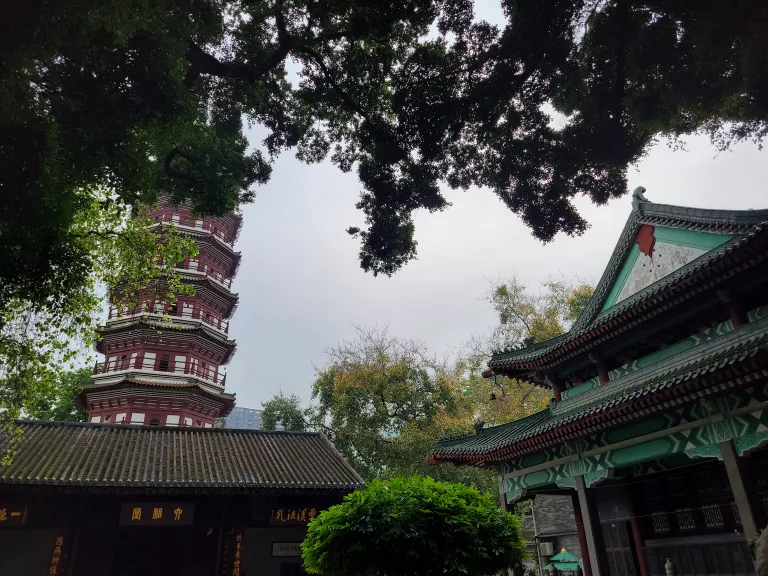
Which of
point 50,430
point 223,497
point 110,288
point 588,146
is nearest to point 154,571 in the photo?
point 223,497

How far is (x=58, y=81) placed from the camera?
18.4 ft

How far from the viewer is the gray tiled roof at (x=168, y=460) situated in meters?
11.2

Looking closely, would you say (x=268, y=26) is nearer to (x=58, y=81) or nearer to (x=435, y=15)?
(x=435, y=15)

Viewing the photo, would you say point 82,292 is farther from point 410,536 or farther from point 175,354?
point 175,354

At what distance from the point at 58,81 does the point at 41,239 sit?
1.83 meters

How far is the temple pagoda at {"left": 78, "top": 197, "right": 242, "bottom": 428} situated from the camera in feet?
67.0

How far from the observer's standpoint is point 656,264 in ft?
31.6

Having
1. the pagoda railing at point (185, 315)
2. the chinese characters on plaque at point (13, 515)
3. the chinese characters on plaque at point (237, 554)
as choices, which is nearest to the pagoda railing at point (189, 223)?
the pagoda railing at point (185, 315)

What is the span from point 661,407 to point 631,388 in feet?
6.21

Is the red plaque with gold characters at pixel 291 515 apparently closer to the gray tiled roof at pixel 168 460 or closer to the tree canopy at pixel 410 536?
the gray tiled roof at pixel 168 460

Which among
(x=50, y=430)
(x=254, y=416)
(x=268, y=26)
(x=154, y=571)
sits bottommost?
(x=154, y=571)

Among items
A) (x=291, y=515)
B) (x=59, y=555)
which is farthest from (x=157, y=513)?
(x=291, y=515)

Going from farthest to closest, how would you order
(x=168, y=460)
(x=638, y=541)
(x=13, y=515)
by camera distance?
(x=168, y=460), (x=13, y=515), (x=638, y=541)

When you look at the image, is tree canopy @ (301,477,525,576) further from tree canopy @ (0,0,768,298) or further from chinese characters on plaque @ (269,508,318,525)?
chinese characters on plaque @ (269,508,318,525)
